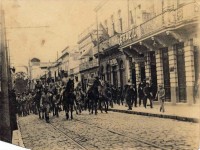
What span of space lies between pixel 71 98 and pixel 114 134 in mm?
1974

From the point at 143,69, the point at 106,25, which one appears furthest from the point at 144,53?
the point at 106,25

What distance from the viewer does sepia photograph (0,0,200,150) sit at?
3711 mm

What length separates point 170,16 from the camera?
3846 mm

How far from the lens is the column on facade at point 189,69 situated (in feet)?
11.6

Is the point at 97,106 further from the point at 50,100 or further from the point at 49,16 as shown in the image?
the point at 49,16

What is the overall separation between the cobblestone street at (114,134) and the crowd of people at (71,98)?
10.9 inches

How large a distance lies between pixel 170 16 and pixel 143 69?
0.62 meters

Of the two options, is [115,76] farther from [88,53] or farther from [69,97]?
[69,97]

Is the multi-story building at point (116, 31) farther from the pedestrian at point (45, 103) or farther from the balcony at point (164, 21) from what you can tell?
the pedestrian at point (45, 103)

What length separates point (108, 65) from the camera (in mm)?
4895

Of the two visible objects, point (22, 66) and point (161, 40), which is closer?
point (161, 40)

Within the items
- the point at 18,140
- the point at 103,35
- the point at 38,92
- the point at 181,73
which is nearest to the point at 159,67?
the point at 181,73

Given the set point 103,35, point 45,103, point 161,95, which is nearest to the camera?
point 161,95

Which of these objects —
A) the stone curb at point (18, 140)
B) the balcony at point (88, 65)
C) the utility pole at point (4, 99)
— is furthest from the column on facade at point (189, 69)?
the utility pole at point (4, 99)
